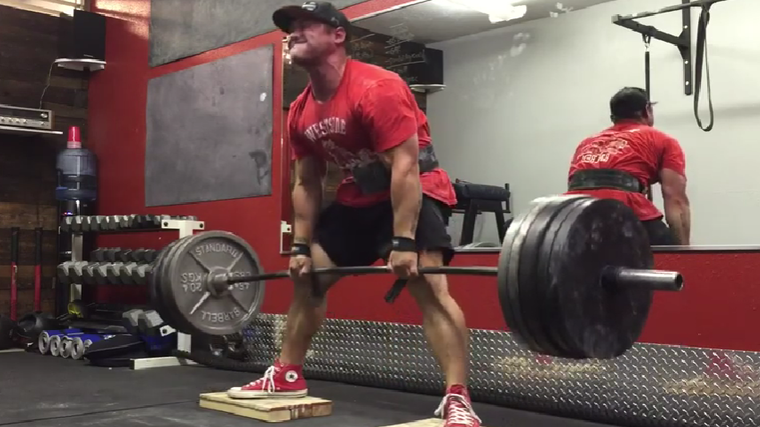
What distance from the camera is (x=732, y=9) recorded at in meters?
3.30

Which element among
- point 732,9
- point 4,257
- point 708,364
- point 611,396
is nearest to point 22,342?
point 4,257

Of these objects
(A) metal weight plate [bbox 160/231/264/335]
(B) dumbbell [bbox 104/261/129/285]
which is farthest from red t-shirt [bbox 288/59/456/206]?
(B) dumbbell [bbox 104/261/129/285]

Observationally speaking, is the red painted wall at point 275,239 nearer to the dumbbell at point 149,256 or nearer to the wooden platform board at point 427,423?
the dumbbell at point 149,256

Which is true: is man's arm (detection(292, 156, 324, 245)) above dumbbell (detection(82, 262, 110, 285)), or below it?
above

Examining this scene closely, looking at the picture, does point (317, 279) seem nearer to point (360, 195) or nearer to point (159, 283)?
point (360, 195)

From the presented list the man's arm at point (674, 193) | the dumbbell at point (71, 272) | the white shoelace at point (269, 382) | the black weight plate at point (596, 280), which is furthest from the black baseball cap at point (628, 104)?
the dumbbell at point (71, 272)

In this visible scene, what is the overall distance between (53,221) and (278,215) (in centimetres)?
203

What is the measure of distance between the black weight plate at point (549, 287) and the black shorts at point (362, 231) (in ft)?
2.30

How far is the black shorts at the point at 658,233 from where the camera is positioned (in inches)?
113

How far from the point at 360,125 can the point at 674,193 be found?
1.46m

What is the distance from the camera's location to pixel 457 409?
221 centimetres

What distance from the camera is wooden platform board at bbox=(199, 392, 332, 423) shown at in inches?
99.0

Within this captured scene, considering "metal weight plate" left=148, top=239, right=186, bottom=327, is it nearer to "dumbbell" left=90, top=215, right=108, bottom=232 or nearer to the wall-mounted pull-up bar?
"dumbbell" left=90, top=215, right=108, bottom=232

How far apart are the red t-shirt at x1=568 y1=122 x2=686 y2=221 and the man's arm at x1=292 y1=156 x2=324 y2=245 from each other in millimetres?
1004
